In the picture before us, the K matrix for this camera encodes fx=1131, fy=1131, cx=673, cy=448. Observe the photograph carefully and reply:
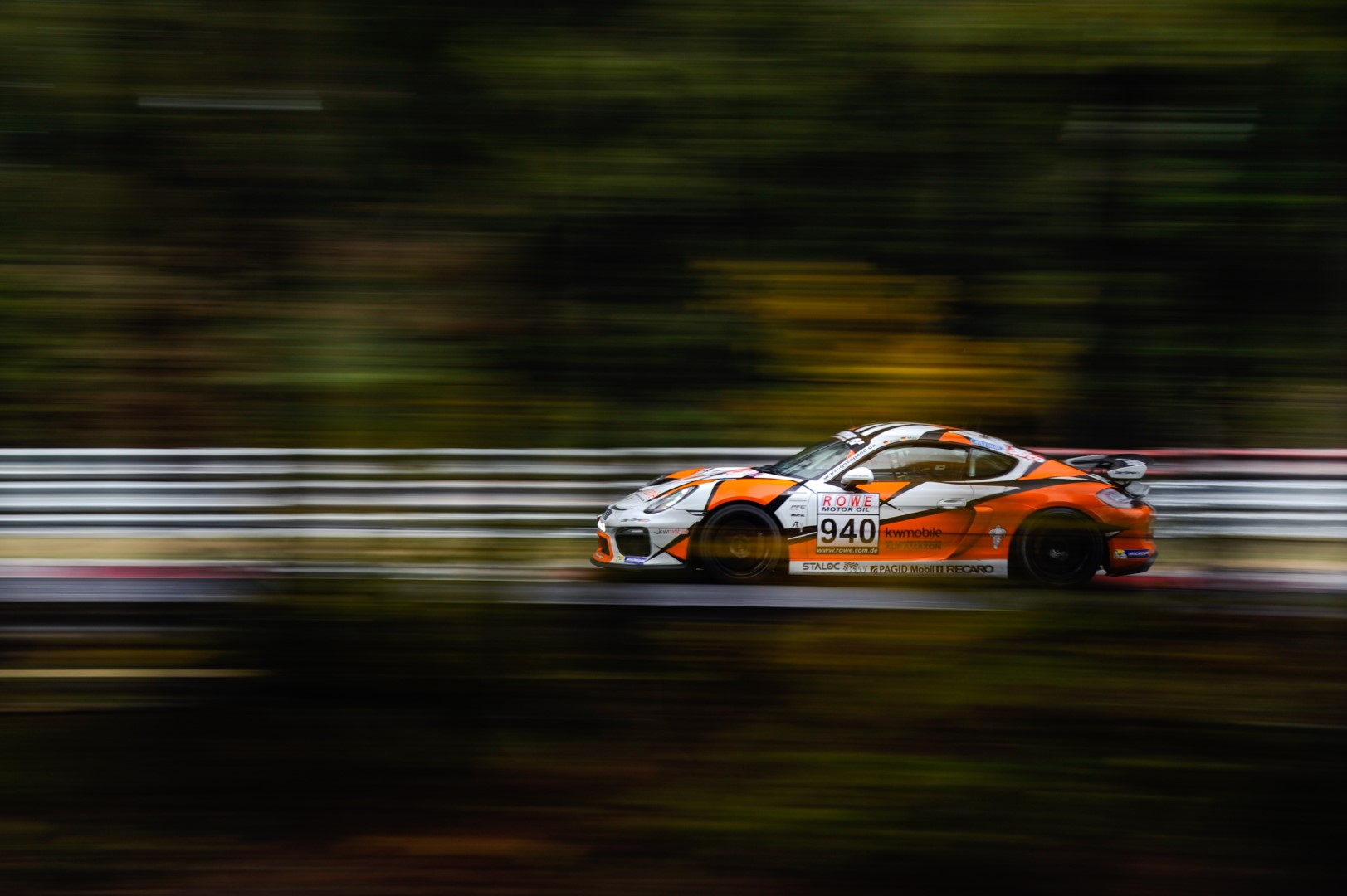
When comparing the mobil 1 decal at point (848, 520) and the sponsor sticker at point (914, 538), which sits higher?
the sponsor sticker at point (914, 538)

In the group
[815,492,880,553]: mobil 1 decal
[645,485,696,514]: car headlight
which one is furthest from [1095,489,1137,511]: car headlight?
[815,492,880,553]: mobil 1 decal

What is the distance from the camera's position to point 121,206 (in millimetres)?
2719

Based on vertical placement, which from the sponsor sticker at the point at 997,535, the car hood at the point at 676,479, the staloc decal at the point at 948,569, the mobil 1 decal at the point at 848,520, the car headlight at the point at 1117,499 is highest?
the car hood at the point at 676,479

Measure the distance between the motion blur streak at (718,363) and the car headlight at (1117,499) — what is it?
94 millimetres

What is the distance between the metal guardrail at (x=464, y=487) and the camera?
279cm

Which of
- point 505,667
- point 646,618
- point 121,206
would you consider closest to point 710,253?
point 646,618

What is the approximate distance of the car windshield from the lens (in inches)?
132

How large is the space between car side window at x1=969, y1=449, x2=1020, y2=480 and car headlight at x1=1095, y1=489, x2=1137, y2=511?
260mm

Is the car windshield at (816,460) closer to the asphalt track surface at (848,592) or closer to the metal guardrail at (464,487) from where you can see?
the asphalt track surface at (848,592)

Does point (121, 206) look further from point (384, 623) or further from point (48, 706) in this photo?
point (48, 706)

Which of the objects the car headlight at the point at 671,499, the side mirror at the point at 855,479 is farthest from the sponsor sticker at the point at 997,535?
the side mirror at the point at 855,479

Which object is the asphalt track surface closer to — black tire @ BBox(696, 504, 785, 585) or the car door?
the car door

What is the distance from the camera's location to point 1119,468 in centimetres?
305

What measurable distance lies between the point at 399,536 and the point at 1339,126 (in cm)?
248
